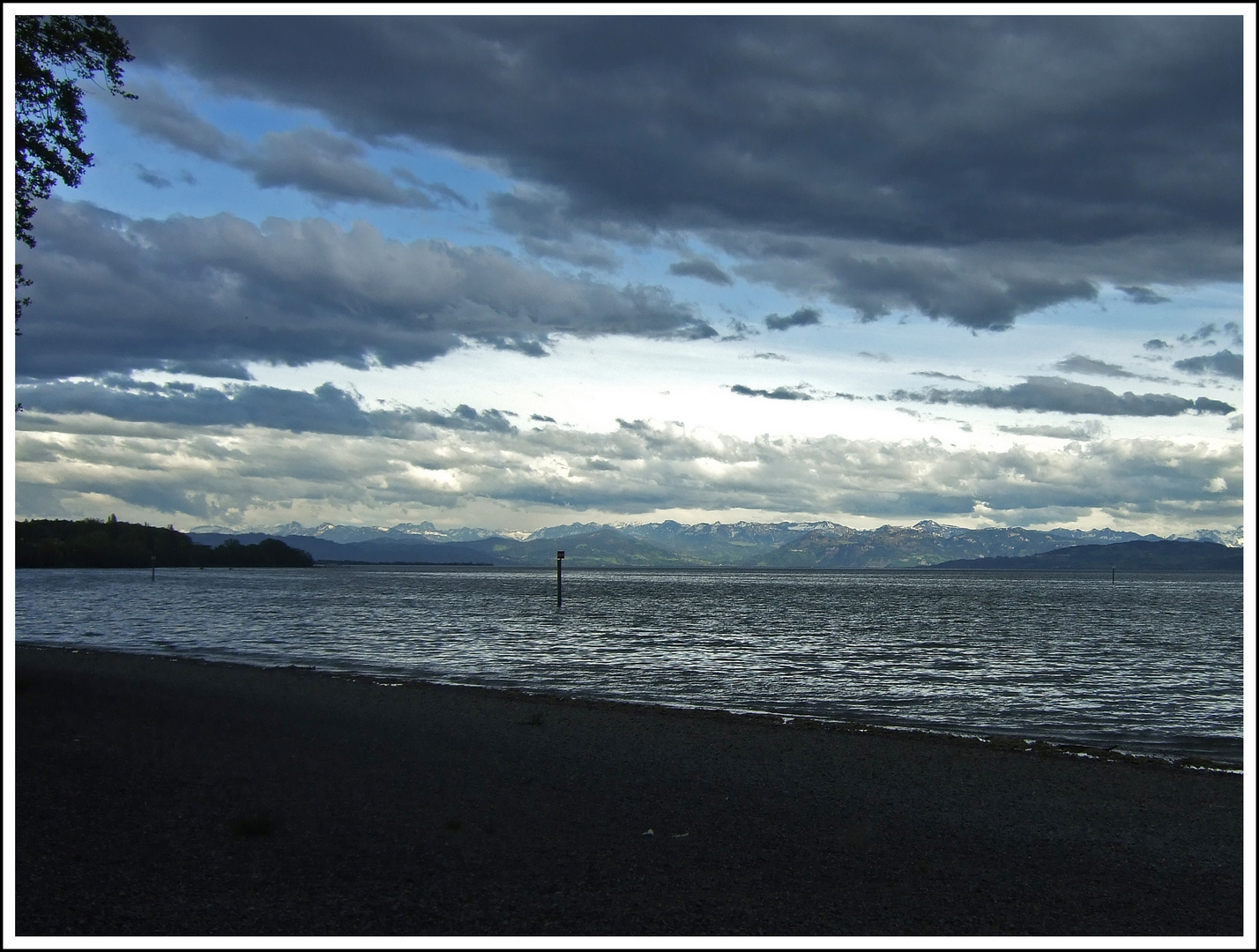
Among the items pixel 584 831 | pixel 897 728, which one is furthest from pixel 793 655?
pixel 584 831

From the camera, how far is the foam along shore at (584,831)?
8055 mm

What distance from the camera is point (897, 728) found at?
20719 millimetres

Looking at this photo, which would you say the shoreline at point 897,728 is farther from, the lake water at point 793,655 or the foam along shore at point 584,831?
the foam along shore at point 584,831

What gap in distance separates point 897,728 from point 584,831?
40.2 feet

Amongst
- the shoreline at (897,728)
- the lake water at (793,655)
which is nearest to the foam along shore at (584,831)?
the shoreline at (897,728)

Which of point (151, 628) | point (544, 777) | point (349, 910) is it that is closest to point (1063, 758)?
point (544, 777)

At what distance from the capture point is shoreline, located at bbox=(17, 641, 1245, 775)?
692 inches

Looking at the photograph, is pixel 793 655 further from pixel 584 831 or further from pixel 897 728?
pixel 584 831

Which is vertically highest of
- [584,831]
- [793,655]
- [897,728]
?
[584,831]

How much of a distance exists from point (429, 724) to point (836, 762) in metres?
8.15

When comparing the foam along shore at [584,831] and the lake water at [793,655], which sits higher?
the foam along shore at [584,831]

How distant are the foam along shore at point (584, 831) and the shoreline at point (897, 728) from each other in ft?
2.15

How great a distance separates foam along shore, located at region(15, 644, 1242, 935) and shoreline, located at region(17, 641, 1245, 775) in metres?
0.66

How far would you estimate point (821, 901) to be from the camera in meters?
8.60
